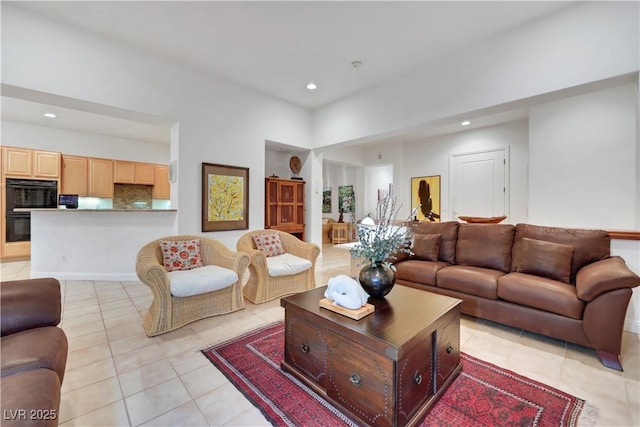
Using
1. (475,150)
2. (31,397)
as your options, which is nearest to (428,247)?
(31,397)

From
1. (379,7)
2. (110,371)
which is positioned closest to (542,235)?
(379,7)

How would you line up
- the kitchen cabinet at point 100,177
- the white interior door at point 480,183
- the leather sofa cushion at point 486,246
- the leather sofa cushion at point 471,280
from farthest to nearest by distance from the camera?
1. the kitchen cabinet at point 100,177
2. the white interior door at point 480,183
3. the leather sofa cushion at point 486,246
4. the leather sofa cushion at point 471,280

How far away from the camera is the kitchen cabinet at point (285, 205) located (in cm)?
509

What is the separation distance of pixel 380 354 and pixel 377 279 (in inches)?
22.9

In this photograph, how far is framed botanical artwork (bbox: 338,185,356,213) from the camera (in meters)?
8.23

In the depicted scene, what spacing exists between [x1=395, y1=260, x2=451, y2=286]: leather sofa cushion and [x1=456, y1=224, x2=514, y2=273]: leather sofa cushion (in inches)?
10.0

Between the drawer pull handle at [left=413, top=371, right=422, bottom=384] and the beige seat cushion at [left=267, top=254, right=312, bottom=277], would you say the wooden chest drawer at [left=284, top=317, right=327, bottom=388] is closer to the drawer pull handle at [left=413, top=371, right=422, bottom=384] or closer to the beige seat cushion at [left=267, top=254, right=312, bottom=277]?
the drawer pull handle at [left=413, top=371, right=422, bottom=384]

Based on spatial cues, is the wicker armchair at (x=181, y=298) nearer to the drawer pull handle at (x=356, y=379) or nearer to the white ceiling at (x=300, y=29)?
the drawer pull handle at (x=356, y=379)

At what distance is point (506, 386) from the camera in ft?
5.76

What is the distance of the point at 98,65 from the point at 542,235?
5.11 meters

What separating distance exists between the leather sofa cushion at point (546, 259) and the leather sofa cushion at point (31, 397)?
336 centimetres

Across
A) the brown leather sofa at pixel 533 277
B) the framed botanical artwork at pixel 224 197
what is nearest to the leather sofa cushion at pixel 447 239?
the brown leather sofa at pixel 533 277

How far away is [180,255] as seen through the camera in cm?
291

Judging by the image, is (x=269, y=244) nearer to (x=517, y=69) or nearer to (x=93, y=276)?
(x=93, y=276)
